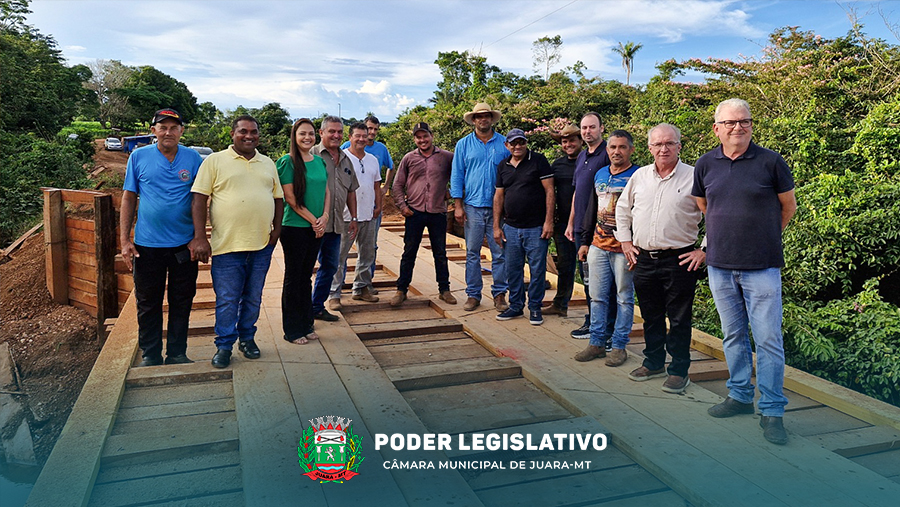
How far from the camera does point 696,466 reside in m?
2.79

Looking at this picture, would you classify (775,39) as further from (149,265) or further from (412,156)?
(149,265)

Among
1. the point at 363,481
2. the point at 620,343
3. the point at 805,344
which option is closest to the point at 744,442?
the point at 620,343

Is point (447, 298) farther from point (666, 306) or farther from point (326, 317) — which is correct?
point (666, 306)

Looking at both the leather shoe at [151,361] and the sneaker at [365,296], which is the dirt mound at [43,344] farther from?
the sneaker at [365,296]

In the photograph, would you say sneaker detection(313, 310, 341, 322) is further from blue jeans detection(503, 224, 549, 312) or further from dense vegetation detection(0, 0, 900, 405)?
dense vegetation detection(0, 0, 900, 405)

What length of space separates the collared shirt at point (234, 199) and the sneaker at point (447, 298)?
2.14m

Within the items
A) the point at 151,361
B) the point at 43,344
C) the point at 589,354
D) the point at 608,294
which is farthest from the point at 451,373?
the point at 43,344

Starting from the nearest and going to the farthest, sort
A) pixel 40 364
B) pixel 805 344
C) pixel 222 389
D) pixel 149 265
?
pixel 222 389, pixel 149 265, pixel 805 344, pixel 40 364

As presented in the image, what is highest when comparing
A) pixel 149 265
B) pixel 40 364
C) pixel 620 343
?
pixel 149 265

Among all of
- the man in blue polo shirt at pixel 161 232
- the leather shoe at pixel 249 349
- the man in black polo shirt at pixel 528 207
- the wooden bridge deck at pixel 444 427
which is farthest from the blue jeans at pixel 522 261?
the man in blue polo shirt at pixel 161 232

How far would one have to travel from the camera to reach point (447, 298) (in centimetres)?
581

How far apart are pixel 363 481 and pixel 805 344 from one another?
158 inches

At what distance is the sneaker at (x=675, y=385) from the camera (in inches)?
146

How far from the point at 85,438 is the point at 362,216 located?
3063mm
